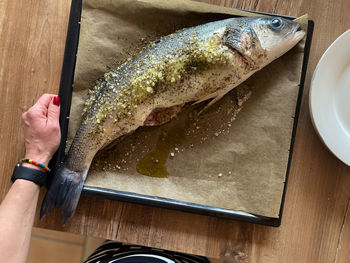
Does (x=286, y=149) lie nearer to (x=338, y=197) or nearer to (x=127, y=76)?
(x=338, y=197)

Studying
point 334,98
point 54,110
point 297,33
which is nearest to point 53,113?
point 54,110

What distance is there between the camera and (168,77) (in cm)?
109

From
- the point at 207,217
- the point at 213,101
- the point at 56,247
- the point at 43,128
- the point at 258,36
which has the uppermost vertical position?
the point at 258,36

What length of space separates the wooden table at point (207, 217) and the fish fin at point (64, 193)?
7 cm

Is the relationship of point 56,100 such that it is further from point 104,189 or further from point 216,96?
point 216,96

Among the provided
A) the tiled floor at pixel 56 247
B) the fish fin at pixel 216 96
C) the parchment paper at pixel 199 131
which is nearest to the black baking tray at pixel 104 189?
the parchment paper at pixel 199 131

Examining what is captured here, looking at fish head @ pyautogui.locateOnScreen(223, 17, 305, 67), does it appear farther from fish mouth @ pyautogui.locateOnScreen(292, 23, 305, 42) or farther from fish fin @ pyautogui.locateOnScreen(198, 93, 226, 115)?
fish fin @ pyautogui.locateOnScreen(198, 93, 226, 115)

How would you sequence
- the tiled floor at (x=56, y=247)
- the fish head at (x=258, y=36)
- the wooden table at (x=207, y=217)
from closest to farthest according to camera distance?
the fish head at (x=258, y=36) → the wooden table at (x=207, y=217) → the tiled floor at (x=56, y=247)

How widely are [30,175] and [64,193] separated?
13 cm

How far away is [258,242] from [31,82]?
38.5 inches

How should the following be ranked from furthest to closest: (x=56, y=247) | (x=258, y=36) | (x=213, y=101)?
(x=56, y=247)
(x=213, y=101)
(x=258, y=36)

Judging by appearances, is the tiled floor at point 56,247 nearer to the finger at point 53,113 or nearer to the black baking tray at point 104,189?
the black baking tray at point 104,189

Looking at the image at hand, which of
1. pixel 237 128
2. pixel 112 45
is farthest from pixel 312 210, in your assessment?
pixel 112 45

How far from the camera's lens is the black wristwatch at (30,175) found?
3.71 feet
